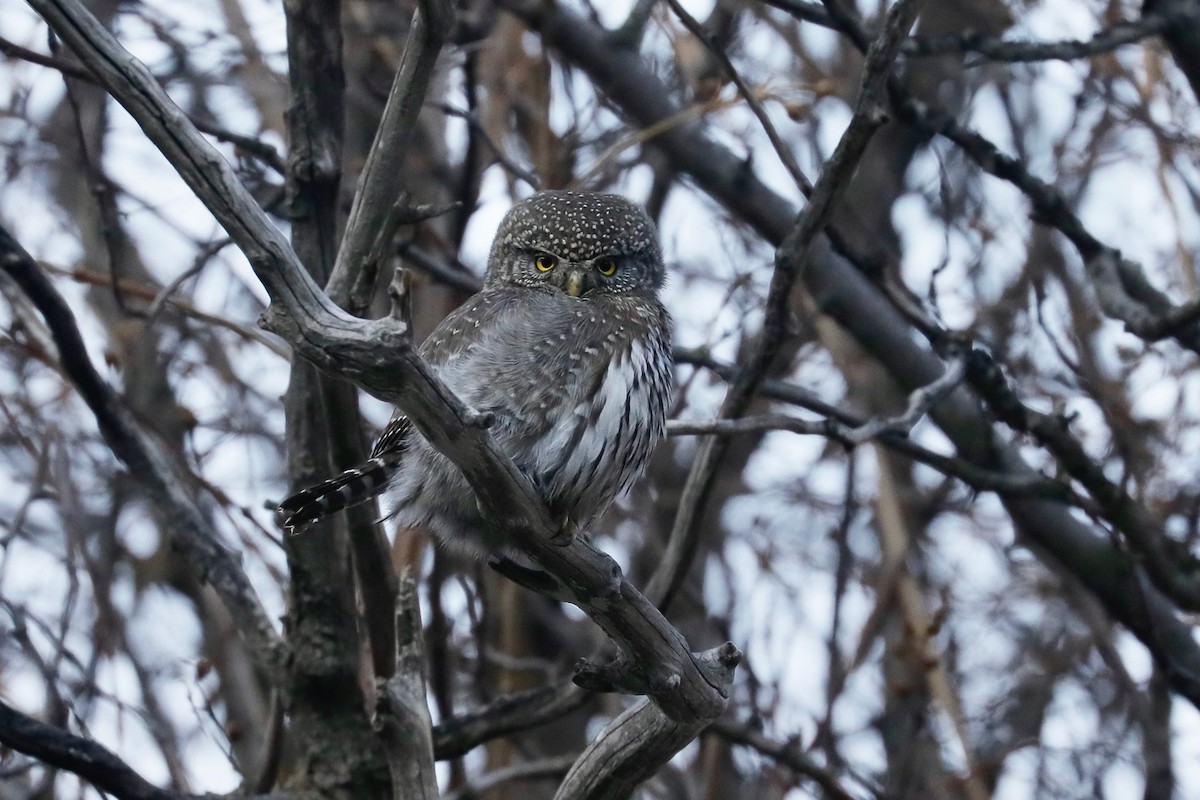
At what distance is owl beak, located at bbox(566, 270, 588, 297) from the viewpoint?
4.31 meters

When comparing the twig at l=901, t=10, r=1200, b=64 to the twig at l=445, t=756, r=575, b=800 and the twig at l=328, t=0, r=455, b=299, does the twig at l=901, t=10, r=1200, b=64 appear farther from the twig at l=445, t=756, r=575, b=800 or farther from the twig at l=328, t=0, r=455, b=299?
the twig at l=445, t=756, r=575, b=800

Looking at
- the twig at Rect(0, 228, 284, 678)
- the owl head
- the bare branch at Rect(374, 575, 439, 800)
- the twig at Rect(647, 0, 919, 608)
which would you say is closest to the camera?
the bare branch at Rect(374, 575, 439, 800)

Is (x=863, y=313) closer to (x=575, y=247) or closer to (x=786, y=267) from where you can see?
(x=786, y=267)

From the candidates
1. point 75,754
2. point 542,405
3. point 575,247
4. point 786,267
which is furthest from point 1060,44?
point 75,754

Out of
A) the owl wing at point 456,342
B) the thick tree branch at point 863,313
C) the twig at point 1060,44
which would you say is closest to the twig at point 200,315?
the owl wing at point 456,342

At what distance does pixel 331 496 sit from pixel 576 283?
4.18ft

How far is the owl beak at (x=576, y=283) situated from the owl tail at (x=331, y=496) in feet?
3.10

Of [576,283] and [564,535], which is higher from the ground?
[576,283]

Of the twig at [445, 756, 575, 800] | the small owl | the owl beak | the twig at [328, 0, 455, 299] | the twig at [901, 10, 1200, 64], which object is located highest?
the twig at [901, 10, 1200, 64]

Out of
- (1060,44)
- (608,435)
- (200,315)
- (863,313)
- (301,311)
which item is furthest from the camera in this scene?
(863,313)

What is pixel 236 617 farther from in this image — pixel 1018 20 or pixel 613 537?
pixel 1018 20

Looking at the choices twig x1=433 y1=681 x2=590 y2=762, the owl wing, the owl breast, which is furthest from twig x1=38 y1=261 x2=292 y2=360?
twig x1=433 y1=681 x2=590 y2=762

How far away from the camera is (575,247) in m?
4.48

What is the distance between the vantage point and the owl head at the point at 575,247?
14.6 feet
